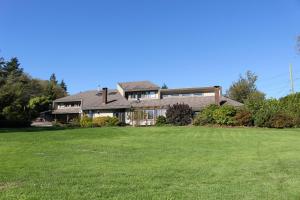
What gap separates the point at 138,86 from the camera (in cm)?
6519

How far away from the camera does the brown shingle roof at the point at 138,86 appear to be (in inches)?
2510

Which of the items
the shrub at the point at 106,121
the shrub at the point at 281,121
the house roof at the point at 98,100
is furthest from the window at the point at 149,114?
the shrub at the point at 281,121

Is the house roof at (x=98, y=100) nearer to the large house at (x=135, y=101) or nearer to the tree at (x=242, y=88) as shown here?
the large house at (x=135, y=101)

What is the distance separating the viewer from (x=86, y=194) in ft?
29.3

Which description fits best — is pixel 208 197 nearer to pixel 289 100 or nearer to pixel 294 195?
pixel 294 195

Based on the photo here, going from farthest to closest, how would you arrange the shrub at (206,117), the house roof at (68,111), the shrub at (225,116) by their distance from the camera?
the house roof at (68,111)
the shrub at (206,117)
the shrub at (225,116)

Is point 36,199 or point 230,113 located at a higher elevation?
point 230,113

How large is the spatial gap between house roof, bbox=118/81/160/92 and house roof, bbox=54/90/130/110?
1474 mm

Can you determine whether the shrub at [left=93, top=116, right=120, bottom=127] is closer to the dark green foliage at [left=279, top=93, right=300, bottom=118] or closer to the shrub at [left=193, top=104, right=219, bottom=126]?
the shrub at [left=193, top=104, right=219, bottom=126]

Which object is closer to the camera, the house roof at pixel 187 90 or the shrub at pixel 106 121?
the shrub at pixel 106 121

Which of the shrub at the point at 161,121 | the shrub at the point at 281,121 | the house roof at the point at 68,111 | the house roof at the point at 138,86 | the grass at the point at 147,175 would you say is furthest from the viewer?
the house roof at the point at 68,111

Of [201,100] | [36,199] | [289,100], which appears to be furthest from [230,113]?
[36,199]

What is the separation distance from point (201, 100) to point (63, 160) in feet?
146

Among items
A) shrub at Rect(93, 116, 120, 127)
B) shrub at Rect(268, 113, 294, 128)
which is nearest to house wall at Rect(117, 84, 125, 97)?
shrub at Rect(93, 116, 120, 127)
